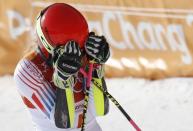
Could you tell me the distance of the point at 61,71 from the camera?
2.52 m

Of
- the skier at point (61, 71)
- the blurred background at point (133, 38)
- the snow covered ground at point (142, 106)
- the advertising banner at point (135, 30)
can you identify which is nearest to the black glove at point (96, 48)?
the skier at point (61, 71)

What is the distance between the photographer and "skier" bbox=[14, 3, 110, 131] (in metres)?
2.55

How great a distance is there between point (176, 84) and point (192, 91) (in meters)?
0.30

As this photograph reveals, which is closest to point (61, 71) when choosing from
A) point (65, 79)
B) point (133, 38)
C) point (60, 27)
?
point (65, 79)

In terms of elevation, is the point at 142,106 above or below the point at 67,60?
below

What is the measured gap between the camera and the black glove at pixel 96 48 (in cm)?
264

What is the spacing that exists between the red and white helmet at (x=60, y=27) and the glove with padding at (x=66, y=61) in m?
0.08

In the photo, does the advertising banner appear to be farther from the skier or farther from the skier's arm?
the skier's arm

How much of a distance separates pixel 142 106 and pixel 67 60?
A: 2743 mm

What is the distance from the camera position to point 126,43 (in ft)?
20.1

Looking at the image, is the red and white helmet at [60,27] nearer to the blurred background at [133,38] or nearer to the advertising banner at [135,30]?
the blurred background at [133,38]

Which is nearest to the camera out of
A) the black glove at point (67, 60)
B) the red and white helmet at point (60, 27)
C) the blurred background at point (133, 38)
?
the black glove at point (67, 60)

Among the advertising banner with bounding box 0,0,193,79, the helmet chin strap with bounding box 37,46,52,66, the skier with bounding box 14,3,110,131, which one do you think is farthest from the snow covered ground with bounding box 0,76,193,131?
the helmet chin strap with bounding box 37,46,52,66

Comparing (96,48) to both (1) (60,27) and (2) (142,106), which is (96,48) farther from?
(2) (142,106)
